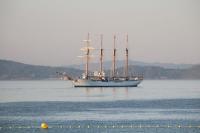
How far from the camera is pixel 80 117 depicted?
92.6 m

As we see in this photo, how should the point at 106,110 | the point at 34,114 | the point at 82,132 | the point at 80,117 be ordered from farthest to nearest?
the point at 106,110 → the point at 34,114 → the point at 80,117 → the point at 82,132

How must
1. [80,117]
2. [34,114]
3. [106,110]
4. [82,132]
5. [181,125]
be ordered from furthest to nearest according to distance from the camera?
[106,110]
[34,114]
[80,117]
[181,125]
[82,132]

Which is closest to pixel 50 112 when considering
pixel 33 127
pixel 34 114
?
pixel 34 114

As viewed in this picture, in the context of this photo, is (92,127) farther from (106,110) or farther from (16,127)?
(106,110)

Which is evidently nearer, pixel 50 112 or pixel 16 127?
pixel 16 127

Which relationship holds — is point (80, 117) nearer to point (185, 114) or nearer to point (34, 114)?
point (34, 114)

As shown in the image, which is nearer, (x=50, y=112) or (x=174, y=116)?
(x=174, y=116)

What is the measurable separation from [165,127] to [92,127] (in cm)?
752

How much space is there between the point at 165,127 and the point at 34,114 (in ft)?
82.1

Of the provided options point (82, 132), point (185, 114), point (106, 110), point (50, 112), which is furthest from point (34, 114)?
point (82, 132)

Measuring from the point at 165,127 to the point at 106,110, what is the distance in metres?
29.2

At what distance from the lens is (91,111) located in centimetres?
10456

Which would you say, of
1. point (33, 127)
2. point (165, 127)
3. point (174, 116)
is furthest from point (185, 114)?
point (33, 127)

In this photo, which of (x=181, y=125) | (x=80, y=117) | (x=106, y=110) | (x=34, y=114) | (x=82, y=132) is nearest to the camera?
(x=82, y=132)
